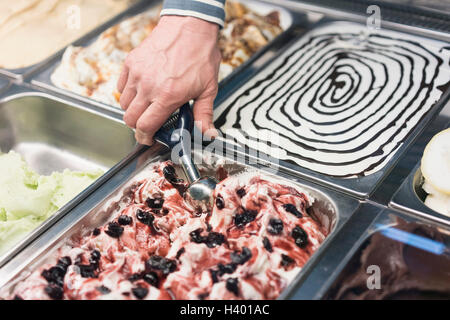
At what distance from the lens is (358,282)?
4.76 ft

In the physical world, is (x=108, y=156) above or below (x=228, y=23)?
below

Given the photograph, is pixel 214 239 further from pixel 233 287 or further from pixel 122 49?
pixel 122 49

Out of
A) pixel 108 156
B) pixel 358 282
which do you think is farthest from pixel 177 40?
pixel 358 282

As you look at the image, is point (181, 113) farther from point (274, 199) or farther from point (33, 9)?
A: point (33, 9)

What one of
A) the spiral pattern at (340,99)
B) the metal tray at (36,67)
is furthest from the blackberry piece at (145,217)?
the metal tray at (36,67)

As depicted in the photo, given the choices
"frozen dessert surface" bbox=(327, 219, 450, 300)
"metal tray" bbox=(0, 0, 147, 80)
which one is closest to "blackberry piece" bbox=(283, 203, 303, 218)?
"frozen dessert surface" bbox=(327, 219, 450, 300)

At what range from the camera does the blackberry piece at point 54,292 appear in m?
1.40

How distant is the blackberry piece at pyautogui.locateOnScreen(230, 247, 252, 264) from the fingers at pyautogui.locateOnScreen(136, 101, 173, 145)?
0.65 metres

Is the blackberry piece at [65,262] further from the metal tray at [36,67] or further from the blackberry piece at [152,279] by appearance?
the metal tray at [36,67]

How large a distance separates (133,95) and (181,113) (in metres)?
0.20

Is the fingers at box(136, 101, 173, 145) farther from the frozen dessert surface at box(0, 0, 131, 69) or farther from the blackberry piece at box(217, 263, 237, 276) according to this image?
the frozen dessert surface at box(0, 0, 131, 69)

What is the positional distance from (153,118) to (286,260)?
0.74 metres

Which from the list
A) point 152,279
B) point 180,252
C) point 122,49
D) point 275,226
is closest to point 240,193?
point 275,226

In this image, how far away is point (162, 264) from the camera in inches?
57.5
